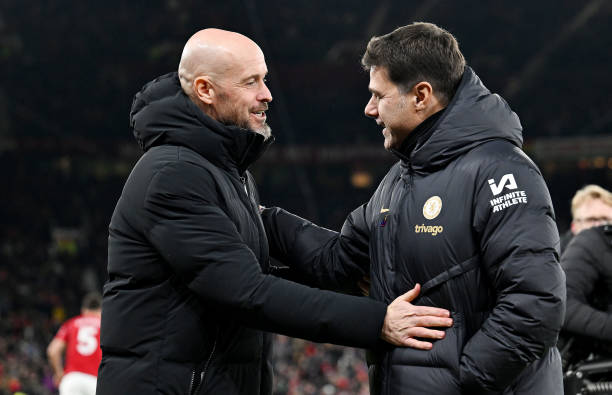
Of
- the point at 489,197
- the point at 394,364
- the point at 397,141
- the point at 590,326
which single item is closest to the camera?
the point at 489,197

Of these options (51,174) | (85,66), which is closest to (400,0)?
(85,66)

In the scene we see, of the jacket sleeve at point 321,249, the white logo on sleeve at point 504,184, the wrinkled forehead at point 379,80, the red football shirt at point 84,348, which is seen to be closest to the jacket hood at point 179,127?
the wrinkled forehead at point 379,80

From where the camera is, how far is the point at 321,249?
318cm

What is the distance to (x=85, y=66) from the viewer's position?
25969mm

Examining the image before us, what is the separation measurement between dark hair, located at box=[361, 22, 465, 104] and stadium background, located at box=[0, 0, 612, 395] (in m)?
21.9

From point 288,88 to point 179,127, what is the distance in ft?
79.5

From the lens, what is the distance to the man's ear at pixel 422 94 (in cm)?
256

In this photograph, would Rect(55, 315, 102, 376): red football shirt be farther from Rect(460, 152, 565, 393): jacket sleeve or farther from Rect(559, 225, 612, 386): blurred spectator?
Rect(460, 152, 565, 393): jacket sleeve

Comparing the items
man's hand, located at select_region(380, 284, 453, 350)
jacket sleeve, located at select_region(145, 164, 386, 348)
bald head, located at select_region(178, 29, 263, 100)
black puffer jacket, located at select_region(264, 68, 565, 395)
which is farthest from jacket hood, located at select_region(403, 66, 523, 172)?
bald head, located at select_region(178, 29, 263, 100)

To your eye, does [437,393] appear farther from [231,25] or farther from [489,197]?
[231,25]

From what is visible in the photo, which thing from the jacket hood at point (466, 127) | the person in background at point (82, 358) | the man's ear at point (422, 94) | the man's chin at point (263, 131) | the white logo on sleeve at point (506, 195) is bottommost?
the person in background at point (82, 358)

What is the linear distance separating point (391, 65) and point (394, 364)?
3.37ft

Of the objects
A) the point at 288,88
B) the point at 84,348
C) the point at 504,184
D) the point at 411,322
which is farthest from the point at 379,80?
the point at 288,88

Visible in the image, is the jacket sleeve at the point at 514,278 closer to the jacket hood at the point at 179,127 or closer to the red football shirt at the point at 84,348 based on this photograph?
the jacket hood at the point at 179,127
